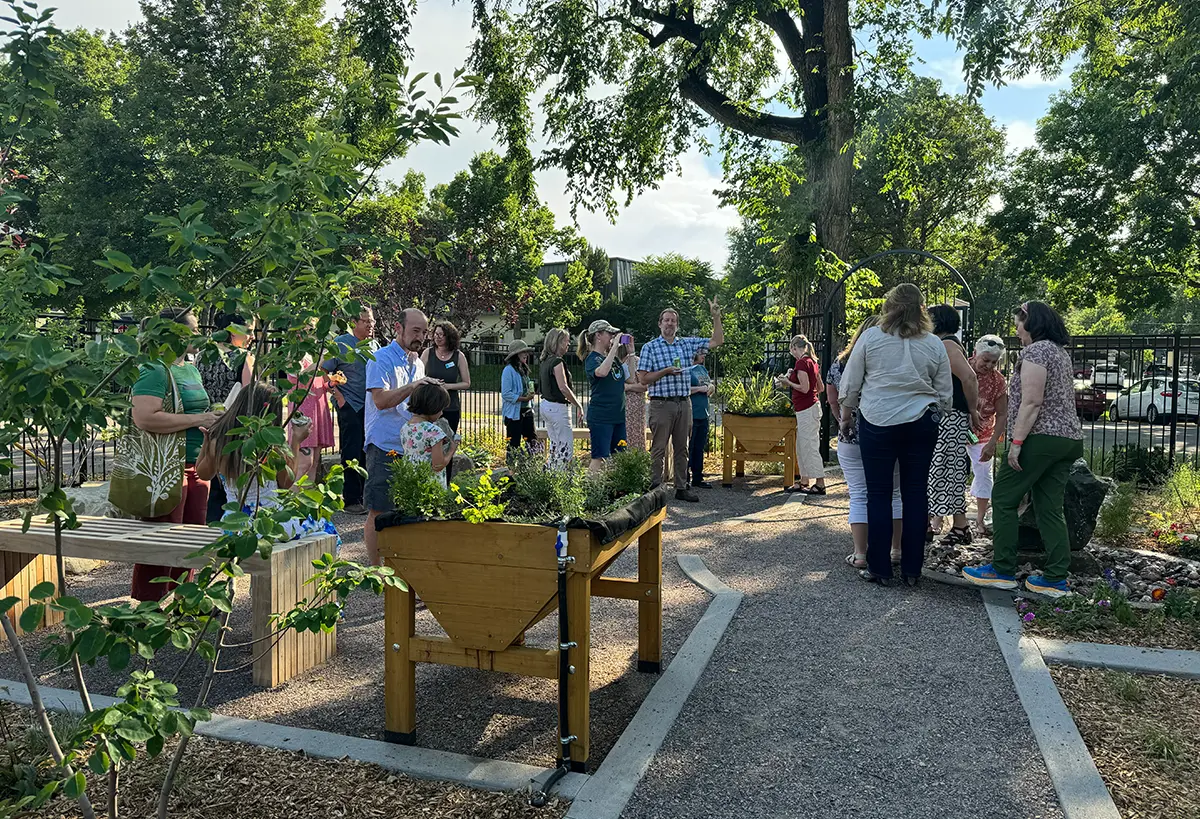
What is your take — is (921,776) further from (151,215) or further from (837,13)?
(837,13)

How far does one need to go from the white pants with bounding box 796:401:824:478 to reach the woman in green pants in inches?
169

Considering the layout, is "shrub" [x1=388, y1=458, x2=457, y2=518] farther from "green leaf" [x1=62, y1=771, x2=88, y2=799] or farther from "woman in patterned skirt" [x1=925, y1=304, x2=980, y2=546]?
"woman in patterned skirt" [x1=925, y1=304, x2=980, y2=546]

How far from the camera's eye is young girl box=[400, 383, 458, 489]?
5.09 metres

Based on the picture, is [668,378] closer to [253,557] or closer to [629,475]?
[629,475]

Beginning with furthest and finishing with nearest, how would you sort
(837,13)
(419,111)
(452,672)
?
1. (837,13)
2. (452,672)
3. (419,111)

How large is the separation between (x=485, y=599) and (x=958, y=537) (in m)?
5.09

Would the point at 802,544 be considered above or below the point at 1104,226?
below

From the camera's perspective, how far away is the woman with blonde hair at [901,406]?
18.9 ft

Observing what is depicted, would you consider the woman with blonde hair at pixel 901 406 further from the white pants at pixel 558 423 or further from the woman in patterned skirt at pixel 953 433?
the white pants at pixel 558 423

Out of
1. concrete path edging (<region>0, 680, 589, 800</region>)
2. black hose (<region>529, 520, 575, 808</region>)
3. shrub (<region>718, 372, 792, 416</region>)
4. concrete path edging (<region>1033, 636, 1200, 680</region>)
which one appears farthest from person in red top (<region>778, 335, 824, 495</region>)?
concrete path edging (<region>0, 680, 589, 800</region>)

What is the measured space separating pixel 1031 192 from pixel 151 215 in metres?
31.9

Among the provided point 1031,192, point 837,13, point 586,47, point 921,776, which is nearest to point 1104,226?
point 1031,192

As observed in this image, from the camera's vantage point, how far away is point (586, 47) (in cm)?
1537

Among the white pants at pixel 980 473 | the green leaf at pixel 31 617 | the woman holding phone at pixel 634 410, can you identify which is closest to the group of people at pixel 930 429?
the white pants at pixel 980 473
